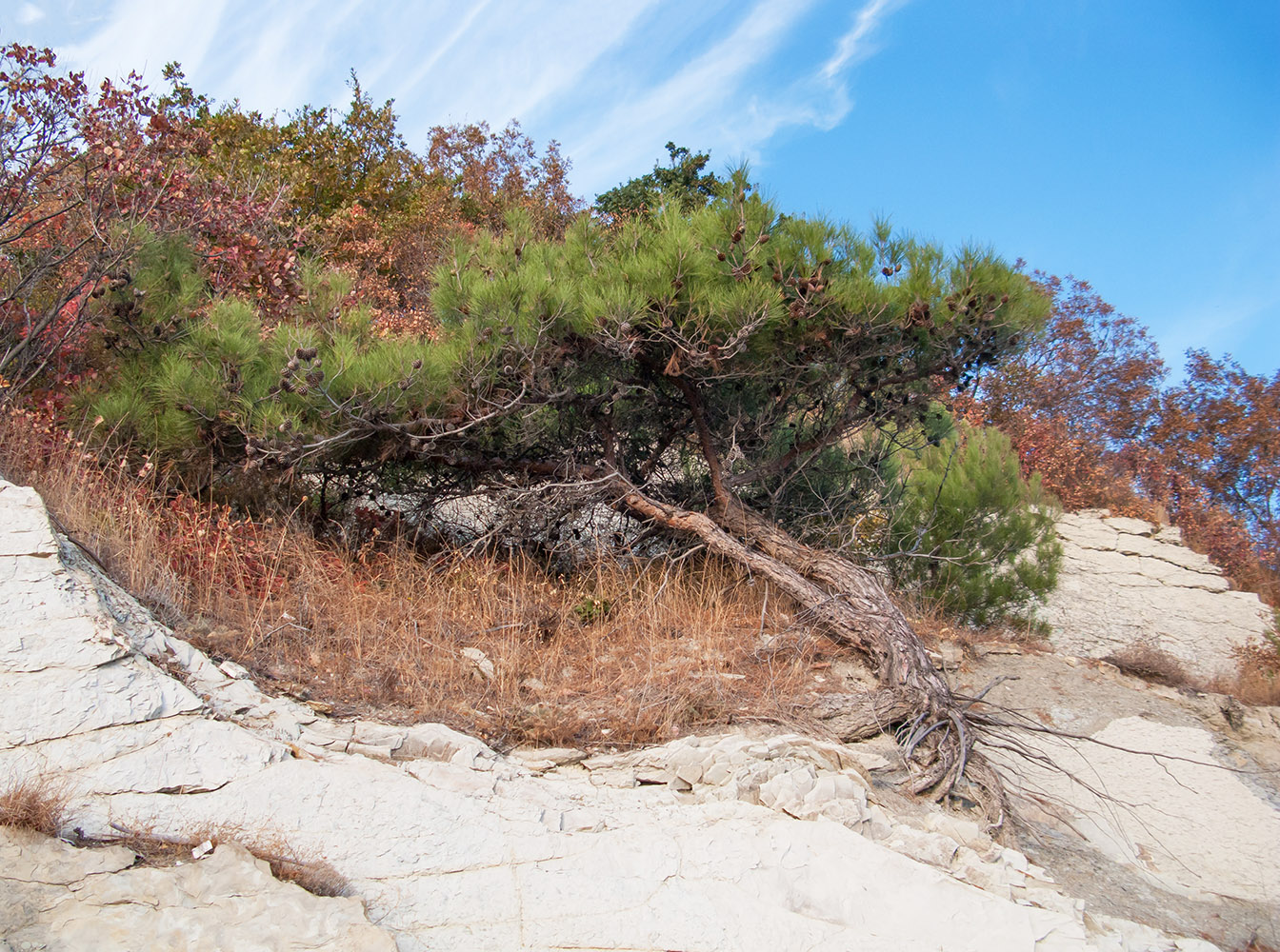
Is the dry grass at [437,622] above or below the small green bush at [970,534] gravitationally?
below

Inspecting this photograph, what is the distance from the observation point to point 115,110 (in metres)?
7.00

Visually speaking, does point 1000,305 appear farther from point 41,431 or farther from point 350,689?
point 41,431

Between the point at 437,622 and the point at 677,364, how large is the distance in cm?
242

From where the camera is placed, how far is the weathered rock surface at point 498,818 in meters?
3.25

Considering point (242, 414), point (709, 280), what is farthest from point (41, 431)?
point (709, 280)

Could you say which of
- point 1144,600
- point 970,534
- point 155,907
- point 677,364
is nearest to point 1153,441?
point 1144,600

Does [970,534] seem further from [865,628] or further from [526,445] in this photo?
[526,445]

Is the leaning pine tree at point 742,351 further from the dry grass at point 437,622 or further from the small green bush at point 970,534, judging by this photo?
the small green bush at point 970,534

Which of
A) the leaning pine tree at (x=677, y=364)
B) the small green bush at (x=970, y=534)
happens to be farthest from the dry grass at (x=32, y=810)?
the small green bush at (x=970, y=534)

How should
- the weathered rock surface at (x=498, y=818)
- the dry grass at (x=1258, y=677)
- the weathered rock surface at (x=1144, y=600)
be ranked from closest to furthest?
the weathered rock surface at (x=498, y=818)
the dry grass at (x=1258, y=677)
the weathered rock surface at (x=1144, y=600)

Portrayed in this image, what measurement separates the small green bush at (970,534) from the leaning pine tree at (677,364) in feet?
4.94

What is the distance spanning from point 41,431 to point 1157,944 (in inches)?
278

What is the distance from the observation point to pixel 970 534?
327 inches

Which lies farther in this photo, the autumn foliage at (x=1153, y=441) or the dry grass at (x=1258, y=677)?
the autumn foliage at (x=1153, y=441)
